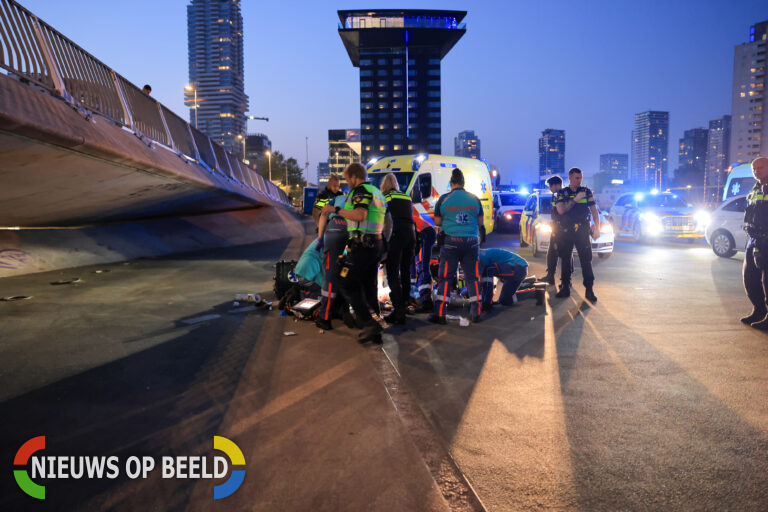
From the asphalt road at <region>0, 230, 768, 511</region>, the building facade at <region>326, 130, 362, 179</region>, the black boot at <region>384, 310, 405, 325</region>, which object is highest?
the building facade at <region>326, 130, 362, 179</region>

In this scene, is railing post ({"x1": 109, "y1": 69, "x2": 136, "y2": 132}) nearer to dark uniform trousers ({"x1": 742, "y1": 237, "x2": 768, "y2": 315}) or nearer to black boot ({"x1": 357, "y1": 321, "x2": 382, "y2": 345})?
black boot ({"x1": 357, "y1": 321, "x2": 382, "y2": 345})

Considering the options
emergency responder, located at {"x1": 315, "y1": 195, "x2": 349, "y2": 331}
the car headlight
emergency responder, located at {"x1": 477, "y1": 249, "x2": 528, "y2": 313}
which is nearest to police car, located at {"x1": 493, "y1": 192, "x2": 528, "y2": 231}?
the car headlight

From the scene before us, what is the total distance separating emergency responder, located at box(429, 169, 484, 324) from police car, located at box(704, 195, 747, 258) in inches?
427

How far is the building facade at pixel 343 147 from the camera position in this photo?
161125 millimetres

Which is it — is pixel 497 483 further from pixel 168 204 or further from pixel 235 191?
pixel 235 191

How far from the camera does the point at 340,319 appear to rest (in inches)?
273

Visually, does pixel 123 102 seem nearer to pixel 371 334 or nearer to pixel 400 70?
pixel 371 334

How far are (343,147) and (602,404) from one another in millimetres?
179361

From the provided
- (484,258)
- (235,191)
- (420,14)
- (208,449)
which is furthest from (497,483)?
(420,14)

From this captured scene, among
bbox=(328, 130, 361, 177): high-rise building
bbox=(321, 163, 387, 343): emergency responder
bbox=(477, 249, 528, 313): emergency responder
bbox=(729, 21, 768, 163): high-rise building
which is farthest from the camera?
bbox=(328, 130, 361, 177): high-rise building

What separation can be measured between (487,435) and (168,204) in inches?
545

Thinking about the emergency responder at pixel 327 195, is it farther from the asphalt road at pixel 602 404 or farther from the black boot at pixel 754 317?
the black boot at pixel 754 317

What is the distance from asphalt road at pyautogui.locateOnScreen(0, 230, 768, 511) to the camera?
2.69 m

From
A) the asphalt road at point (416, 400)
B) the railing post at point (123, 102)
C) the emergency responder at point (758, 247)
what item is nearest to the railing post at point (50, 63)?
the railing post at point (123, 102)
